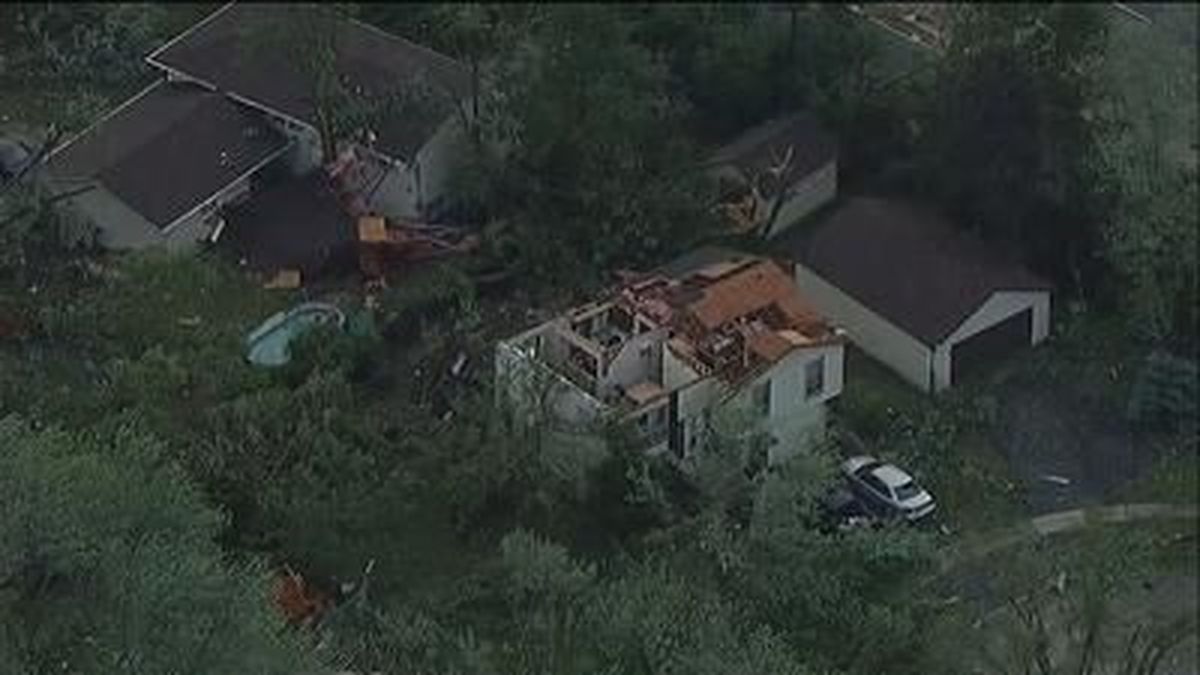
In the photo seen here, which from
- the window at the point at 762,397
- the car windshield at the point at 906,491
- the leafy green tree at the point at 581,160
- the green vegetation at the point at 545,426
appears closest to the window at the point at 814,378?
the window at the point at 762,397

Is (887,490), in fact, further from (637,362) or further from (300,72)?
(300,72)

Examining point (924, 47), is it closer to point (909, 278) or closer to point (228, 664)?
point (909, 278)

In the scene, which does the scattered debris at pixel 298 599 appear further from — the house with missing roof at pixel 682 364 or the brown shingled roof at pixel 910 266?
the brown shingled roof at pixel 910 266

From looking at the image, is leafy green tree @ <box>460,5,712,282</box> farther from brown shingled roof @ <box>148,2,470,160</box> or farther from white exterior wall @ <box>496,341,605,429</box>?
white exterior wall @ <box>496,341,605,429</box>

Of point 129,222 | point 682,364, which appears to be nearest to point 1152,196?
point 682,364

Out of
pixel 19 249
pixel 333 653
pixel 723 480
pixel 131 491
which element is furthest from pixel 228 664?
pixel 19 249

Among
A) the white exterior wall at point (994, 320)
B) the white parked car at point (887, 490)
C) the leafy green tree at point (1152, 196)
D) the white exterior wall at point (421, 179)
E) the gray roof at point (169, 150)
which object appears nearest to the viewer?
the white parked car at point (887, 490)
